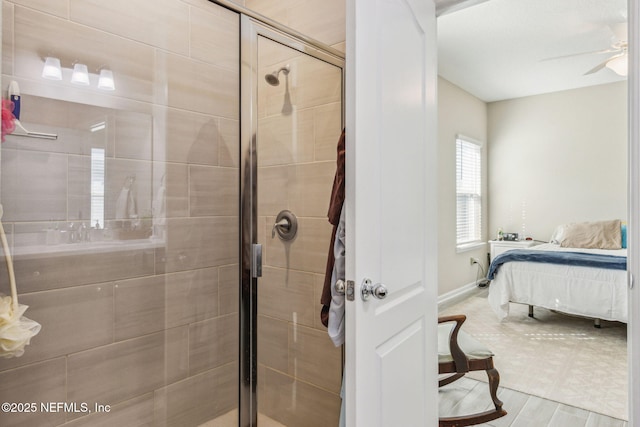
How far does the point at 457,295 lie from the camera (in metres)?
4.95

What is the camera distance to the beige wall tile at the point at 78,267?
1.38 m

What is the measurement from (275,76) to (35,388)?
156 cm

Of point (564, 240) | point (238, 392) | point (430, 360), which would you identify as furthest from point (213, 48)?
point (564, 240)

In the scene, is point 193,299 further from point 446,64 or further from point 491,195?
point 491,195

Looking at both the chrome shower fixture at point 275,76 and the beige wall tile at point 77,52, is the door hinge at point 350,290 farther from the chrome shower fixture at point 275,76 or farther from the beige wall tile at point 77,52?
the beige wall tile at point 77,52

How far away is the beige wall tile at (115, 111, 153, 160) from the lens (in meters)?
1.57

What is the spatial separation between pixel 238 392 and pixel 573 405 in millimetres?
2130

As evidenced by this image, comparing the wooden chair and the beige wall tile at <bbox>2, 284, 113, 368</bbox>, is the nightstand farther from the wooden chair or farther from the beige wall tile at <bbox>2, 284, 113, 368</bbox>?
the beige wall tile at <bbox>2, 284, 113, 368</bbox>

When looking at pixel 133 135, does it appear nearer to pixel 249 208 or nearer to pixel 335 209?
pixel 249 208

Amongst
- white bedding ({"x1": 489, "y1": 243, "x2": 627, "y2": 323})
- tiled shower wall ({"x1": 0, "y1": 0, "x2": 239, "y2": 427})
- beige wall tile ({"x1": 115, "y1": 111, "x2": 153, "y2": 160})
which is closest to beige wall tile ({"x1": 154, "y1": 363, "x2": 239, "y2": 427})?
tiled shower wall ({"x1": 0, "y1": 0, "x2": 239, "y2": 427})

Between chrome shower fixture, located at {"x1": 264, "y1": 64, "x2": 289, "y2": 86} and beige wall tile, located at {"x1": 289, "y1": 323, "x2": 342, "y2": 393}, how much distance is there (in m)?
1.14

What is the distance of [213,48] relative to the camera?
177cm

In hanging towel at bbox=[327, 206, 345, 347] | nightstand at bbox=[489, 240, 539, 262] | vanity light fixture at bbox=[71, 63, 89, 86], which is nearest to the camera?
hanging towel at bbox=[327, 206, 345, 347]

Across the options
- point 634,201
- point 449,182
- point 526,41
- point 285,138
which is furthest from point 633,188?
point 449,182
